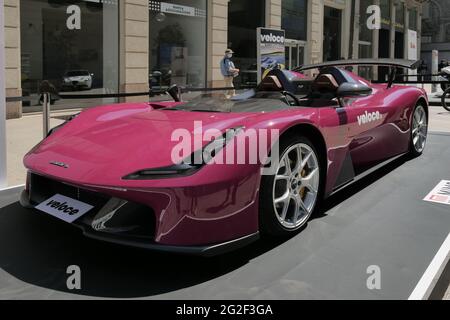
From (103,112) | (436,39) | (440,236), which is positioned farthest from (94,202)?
(436,39)

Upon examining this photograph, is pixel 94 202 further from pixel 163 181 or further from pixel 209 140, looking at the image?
pixel 209 140

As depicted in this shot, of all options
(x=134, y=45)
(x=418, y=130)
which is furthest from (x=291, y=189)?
(x=134, y=45)

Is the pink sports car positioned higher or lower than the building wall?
lower

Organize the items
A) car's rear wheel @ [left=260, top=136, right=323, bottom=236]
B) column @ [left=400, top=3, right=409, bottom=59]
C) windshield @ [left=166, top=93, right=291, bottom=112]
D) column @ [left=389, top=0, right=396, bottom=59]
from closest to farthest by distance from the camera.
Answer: car's rear wheel @ [left=260, top=136, right=323, bottom=236] → windshield @ [left=166, top=93, right=291, bottom=112] → column @ [left=389, top=0, right=396, bottom=59] → column @ [left=400, top=3, right=409, bottom=59]

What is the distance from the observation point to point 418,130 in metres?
5.50

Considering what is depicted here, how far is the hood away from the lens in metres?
2.71

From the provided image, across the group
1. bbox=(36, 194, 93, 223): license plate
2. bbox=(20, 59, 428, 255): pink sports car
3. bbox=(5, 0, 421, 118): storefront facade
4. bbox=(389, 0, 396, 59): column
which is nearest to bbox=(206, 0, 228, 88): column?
bbox=(5, 0, 421, 118): storefront facade

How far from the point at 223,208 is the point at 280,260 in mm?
523

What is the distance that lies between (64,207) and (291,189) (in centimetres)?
139

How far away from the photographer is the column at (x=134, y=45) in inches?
474

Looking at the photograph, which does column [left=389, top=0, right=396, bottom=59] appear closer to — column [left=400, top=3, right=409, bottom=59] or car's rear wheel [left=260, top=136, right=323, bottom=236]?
column [left=400, top=3, right=409, bottom=59]

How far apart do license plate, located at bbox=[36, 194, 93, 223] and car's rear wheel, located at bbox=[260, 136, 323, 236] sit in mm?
1023

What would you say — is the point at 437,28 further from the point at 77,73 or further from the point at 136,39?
the point at 77,73
